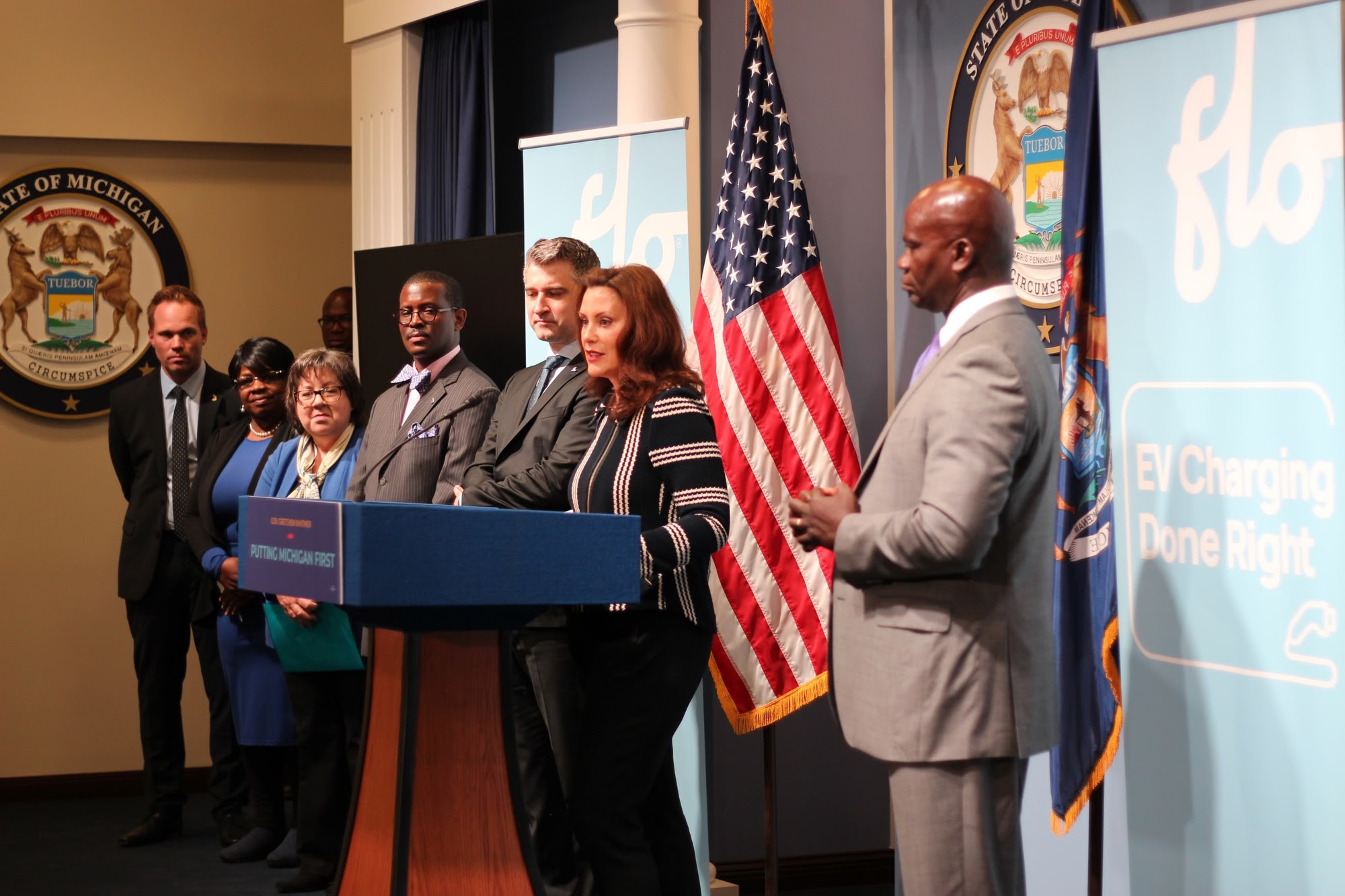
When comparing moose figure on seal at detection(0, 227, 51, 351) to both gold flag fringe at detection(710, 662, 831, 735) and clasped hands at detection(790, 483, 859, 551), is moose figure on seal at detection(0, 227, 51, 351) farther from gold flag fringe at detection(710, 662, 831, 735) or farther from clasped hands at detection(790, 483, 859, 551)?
clasped hands at detection(790, 483, 859, 551)

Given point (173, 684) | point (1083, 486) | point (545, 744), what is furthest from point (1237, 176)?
point (173, 684)

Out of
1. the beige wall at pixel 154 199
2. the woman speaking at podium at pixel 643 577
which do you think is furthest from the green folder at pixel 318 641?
the beige wall at pixel 154 199

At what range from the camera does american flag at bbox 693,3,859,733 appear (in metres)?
3.63

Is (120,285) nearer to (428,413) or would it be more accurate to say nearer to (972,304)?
(428,413)

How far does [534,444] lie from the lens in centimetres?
338

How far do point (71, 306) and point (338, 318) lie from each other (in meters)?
1.23

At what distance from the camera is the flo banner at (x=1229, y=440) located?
2.35 metres

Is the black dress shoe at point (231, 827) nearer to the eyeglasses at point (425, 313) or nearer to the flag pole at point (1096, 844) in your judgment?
the eyeglasses at point (425, 313)

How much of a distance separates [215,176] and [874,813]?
396 centimetres

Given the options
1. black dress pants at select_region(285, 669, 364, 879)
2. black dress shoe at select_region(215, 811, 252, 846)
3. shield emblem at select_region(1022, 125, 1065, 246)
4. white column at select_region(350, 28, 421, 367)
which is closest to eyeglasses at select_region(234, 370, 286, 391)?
white column at select_region(350, 28, 421, 367)

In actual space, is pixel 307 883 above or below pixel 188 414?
below

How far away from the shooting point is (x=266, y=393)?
174 inches

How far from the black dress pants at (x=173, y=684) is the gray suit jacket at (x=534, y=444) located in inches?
66.1

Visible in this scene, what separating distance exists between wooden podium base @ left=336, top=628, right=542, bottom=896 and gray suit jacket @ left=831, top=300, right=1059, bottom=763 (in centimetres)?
62
